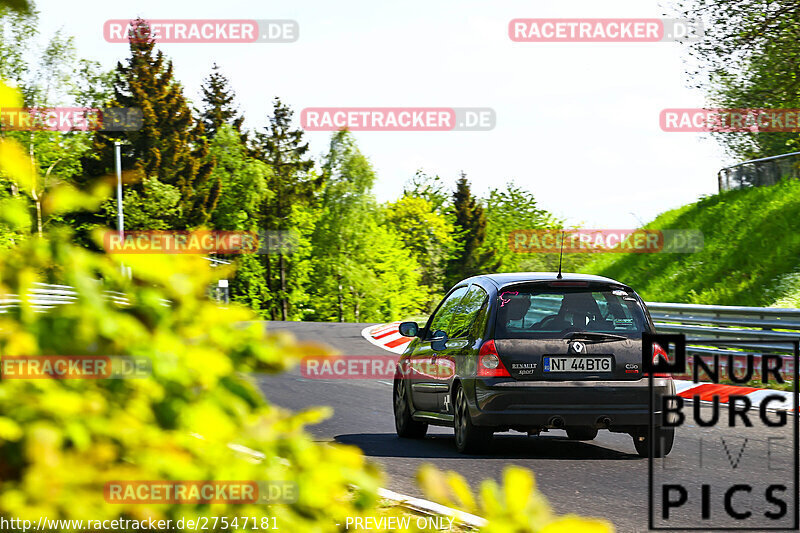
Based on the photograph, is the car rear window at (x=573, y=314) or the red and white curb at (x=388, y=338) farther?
the red and white curb at (x=388, y=338)

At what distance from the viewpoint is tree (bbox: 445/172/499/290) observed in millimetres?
107062

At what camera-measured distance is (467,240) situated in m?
108

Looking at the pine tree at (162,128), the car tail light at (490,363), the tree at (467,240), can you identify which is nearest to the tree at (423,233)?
the tree at (467,240)

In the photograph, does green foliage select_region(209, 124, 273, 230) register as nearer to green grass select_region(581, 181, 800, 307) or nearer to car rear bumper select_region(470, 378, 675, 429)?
green grass select_region(581, 181, 800, 307)

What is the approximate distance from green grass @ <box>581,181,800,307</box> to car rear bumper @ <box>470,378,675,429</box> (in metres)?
15.9

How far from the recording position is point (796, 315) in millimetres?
15406

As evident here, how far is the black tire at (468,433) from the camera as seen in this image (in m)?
9.53

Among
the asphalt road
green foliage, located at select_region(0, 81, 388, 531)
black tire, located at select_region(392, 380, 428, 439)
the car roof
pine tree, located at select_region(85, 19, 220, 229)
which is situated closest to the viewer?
green foliage, located at select_region(0, 81, 388, 531)

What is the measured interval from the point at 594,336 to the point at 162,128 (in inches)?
2542

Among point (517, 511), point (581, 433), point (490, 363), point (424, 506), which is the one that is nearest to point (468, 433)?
point (490, 363)

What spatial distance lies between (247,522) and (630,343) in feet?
25.6

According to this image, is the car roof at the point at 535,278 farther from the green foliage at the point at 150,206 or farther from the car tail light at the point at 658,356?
the green foliage at the point at 150,206

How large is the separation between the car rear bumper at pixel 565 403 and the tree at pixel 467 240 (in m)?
96.6

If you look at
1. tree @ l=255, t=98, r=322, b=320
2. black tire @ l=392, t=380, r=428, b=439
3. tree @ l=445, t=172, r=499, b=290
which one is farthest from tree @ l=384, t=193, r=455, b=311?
black tire @ l=392, t=380, r=428, b=439
